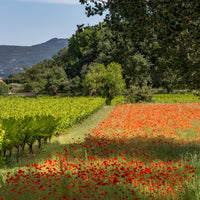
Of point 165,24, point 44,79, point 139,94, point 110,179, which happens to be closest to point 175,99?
point 139,94

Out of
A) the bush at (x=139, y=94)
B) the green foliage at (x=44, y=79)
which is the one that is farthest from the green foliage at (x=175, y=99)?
the green foliage at (x=44, y=79)

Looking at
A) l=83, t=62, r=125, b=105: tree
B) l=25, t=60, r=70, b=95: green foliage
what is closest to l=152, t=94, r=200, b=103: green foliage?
l=83, t=62, r=125, b=105: tree

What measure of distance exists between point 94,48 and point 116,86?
33.0 m

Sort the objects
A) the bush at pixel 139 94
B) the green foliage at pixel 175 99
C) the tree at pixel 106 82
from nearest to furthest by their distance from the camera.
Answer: the bush at pixel 139 94 < the green foliage at pixel 175 99 < the tree at pixel 106 82

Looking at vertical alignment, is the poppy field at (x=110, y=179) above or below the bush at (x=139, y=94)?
above

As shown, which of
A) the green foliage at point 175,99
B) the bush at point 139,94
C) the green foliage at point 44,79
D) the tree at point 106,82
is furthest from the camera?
the green foliage at point 44,79

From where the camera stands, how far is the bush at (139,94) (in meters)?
37.2

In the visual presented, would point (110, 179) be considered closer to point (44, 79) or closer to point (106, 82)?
point (106, 82)

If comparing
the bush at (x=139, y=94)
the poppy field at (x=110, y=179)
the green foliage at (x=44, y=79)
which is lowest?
the bush at (x=139, y=94)

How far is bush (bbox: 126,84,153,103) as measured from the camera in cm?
A: 3722

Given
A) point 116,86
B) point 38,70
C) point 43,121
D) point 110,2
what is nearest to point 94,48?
point 38,70

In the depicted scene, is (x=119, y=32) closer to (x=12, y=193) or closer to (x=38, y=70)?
(x=12, y=193)

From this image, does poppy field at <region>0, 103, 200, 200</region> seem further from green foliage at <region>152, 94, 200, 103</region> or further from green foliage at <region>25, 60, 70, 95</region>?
green foliage at <region>25, 60, 70, 95</region>

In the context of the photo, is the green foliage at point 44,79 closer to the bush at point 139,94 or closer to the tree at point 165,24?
the bush at point 139,94
